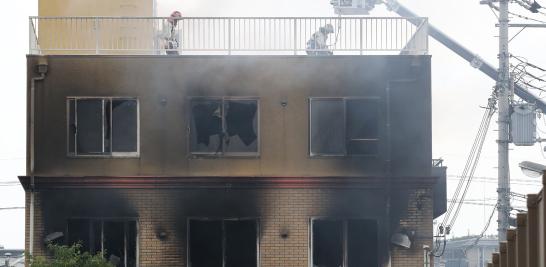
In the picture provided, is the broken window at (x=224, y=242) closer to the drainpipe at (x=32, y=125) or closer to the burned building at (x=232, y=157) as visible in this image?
the burned building at (x=232, y=157)

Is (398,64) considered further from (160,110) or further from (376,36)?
(160,110)

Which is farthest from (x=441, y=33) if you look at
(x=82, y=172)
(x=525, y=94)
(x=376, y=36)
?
(x=82, y=172)

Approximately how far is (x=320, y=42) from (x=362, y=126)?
2.09 metres

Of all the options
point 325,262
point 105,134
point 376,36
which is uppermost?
point 376,36

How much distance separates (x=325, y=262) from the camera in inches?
1318

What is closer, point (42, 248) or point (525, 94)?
point (42, 248)

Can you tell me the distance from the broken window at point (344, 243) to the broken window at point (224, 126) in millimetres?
2317

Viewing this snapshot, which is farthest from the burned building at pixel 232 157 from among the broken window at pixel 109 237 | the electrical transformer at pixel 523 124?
the electrical transformer at pixel 523 124

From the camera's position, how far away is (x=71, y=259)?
1221 inches

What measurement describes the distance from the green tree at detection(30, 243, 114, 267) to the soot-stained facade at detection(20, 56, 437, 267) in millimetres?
1626

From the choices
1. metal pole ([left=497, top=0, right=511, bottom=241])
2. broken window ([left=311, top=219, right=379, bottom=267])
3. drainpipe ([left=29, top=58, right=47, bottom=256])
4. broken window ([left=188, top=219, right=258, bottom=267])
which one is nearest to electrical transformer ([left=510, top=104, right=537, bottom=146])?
metal pole ([left=497, top=0, right=511, bottom=241])

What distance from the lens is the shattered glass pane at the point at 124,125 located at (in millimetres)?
33719

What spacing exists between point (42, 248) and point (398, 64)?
347 inches

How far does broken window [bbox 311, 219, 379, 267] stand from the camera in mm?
33406
